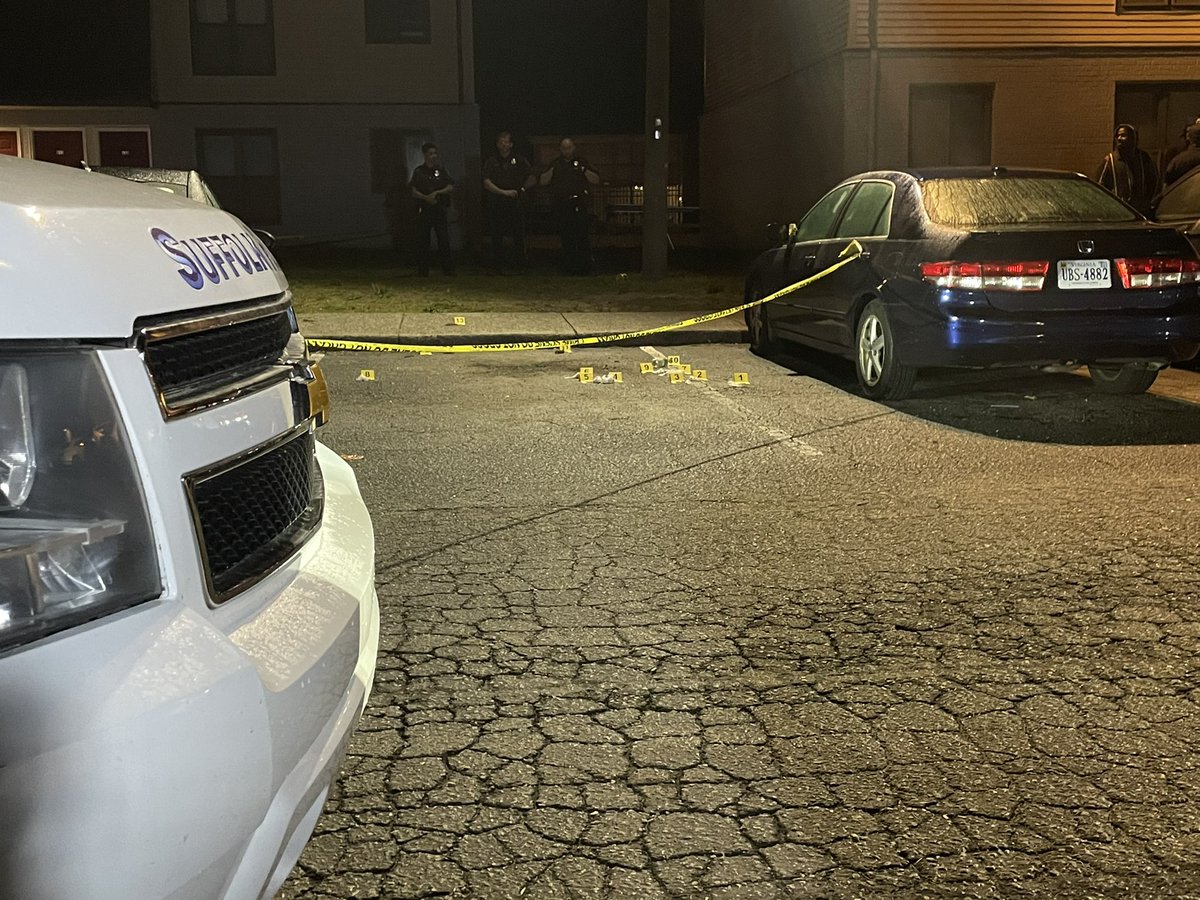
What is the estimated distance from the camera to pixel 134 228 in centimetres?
205

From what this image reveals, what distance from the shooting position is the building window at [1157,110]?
21.5m

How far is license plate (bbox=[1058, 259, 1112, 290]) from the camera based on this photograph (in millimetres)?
8109

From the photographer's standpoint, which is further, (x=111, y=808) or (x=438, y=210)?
(x=438, y=210)

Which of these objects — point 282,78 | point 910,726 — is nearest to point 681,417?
point 910,726

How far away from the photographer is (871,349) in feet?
30.2

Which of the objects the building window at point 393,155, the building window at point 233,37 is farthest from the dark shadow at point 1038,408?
the building window at point 233,37

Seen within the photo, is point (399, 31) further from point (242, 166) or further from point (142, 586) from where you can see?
point (142, 586)

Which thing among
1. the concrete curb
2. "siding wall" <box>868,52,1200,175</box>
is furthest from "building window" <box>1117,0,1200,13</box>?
the concrete curb

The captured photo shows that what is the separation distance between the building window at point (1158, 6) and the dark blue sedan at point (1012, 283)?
13.5 metres

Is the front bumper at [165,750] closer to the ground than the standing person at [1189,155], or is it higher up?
closer to the ground

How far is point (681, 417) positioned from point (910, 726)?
5.07 meters

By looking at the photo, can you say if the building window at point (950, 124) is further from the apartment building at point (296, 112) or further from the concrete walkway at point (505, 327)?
the apartment building at point (296, 112)

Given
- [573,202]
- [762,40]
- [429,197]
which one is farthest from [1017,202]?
[762,40]

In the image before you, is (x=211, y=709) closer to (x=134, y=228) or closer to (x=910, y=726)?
(x=134, y=228)
